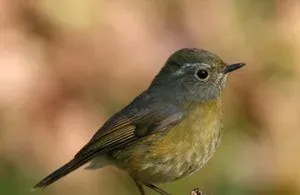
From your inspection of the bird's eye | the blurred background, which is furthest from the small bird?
the blurred background

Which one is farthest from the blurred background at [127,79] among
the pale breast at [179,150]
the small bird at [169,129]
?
the pale breast at [179,150]

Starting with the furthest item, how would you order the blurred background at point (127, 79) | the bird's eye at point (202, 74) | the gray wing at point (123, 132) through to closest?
the blurred background at point (127, 79) → the bird's eye at point (202, 74) → the gray wing at point (123, 132)

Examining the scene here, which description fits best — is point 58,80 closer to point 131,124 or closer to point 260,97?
point 260,97

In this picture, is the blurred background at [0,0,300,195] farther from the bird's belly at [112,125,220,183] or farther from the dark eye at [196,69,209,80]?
the bird's belly at [112,125,220,183]

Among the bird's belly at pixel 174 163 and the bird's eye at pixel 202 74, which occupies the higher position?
the bird's eye at pixel 202 74

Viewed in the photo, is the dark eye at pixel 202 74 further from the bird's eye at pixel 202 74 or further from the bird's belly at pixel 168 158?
the bird's belly at pixel 168 158

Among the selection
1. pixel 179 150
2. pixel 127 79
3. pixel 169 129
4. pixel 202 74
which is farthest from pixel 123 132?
pixel 127 79

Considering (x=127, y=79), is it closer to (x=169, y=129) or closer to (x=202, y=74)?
(x=202, y=74)

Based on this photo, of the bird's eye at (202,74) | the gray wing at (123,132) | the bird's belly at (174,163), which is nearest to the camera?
the bird's belly at (174,163)
